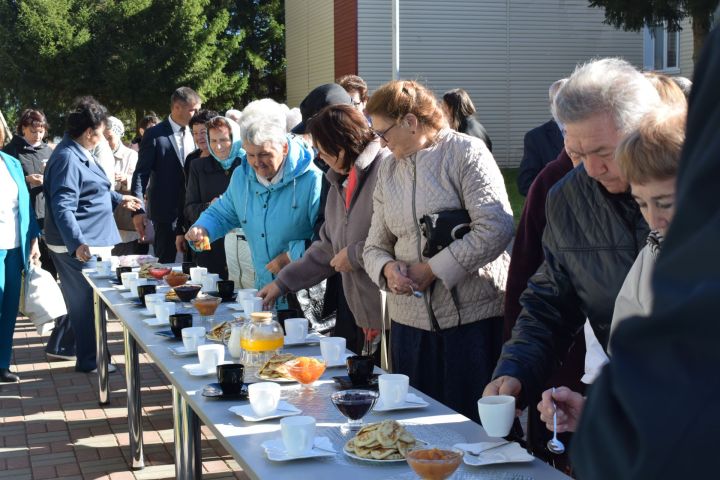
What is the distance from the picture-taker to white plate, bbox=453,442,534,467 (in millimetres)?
2135

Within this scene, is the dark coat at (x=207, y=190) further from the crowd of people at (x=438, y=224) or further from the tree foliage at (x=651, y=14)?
the tree foliage at (x=651, y=14)

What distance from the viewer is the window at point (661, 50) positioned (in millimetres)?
22266

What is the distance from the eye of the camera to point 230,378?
2.81m

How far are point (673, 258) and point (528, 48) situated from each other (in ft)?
80.3

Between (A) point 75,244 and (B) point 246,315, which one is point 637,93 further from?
(A) point 75,244

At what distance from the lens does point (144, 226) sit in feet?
26.6

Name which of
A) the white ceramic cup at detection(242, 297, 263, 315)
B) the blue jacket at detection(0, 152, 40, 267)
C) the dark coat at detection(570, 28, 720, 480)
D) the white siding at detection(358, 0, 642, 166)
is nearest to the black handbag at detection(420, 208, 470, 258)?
the white ceramic cup at detection(242, 297, 263, 315)

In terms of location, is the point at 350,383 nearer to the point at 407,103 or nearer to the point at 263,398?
the point at 263,398

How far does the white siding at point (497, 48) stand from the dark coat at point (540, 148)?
56.7ft

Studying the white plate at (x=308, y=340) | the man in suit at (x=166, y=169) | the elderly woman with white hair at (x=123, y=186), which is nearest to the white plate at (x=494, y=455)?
the white plate at (x=308, y=340)

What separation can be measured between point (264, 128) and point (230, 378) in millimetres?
1916

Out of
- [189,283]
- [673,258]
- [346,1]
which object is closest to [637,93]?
[673,258]

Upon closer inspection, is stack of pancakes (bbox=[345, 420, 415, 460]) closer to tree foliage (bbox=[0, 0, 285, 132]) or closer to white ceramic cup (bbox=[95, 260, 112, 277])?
white ceramic cup (bbox=[95, 260, 112, 277])

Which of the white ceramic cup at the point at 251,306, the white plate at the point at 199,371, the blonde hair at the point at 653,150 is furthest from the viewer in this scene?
the white ceramic cup at the point at 251,306
